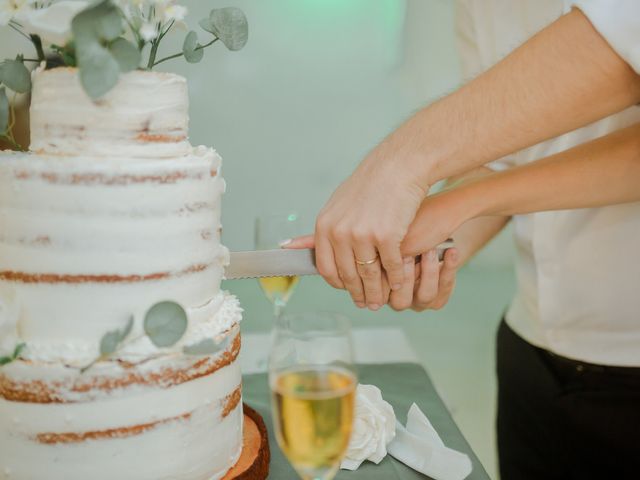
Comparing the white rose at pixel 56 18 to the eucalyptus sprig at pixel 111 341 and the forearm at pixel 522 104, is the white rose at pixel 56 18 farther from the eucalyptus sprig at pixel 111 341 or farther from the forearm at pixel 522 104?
the forearm at pixel 522 104

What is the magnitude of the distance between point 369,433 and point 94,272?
1.72ft

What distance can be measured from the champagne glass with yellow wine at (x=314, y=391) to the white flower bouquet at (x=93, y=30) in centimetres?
40

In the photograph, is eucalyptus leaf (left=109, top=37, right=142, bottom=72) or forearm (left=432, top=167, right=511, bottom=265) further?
forearm (left=432, top=167, right=511, bottom=265)

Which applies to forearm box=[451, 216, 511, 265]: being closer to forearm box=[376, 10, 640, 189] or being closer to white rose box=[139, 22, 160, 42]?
forearm box=[376, 10, 640, 189]

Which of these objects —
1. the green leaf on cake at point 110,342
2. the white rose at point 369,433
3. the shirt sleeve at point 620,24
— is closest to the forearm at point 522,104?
the shirt sleeve at point 620,24

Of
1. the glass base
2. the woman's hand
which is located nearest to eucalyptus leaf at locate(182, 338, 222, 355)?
the glass base

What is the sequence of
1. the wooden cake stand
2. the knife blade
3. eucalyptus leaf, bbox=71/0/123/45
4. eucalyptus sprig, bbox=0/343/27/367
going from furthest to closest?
the knife blade → the wooden cake stand → eucalyptus sprig, bbox=0/343/27/367 → eucalyptus leaf, bbox=71/0/123/45

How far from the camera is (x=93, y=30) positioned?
2.68 ft

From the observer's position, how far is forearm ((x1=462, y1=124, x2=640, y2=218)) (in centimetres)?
125

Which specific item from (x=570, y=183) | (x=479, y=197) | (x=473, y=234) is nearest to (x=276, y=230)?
(x=473, y=234)

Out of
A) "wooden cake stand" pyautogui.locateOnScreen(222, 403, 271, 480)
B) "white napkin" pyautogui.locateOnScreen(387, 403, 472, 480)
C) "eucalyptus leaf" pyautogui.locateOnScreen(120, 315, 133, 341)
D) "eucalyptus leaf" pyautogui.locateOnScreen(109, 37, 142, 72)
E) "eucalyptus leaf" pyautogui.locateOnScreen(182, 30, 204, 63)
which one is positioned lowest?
"wooden cake stand" pyautogui.locateOnScreen(222, 403, 271, 480)

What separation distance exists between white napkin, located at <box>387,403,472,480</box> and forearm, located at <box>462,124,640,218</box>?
1.32 ft

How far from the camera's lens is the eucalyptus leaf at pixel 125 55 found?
86 centimetres

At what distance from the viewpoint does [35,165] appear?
90 centimetres
